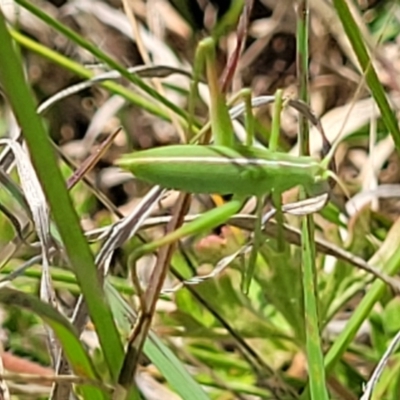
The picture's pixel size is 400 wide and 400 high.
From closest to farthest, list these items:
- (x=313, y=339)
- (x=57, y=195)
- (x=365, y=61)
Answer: (x=57, y=195)
(x=313, y=339)
(x=365, y=61)

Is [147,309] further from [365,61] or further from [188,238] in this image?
[188,238]

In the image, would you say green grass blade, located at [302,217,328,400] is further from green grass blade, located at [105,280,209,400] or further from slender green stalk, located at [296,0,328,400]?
green grass blade, located at [105,280,209,400]

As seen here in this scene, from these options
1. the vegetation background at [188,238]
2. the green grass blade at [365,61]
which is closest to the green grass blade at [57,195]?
the vegetation background at [188,238]

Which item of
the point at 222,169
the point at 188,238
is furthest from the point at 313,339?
the point at 188,238

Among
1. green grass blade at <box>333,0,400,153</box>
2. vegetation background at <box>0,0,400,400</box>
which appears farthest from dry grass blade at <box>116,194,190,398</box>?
green grass blade at <box>333,0,400,153</box>

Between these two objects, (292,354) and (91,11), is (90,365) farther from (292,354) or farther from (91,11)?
(91,11)

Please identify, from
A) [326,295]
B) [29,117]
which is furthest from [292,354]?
[29,117]

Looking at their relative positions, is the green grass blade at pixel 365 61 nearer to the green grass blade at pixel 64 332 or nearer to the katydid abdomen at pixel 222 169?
the katydid abdomen at pixel 222 169

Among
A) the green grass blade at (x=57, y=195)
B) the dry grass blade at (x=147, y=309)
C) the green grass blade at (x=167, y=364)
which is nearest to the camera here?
the green grass blade at (x=57, y=195)
